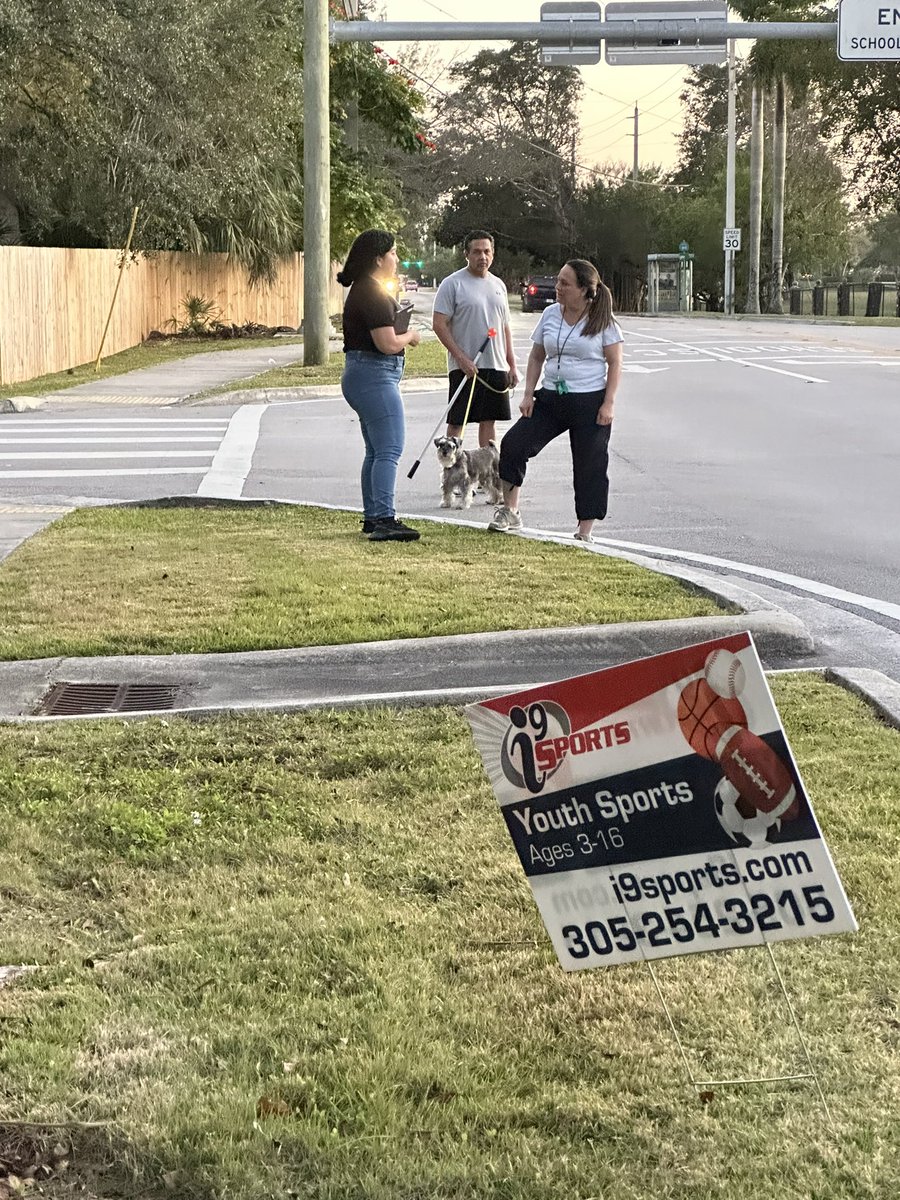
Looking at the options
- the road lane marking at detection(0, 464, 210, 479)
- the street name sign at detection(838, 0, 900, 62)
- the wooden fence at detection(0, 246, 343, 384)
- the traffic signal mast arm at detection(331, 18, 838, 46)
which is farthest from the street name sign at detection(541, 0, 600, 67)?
the road lane marking at detection(0, 464, 210, 479)

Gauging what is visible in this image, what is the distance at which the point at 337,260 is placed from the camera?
4234 centimetres

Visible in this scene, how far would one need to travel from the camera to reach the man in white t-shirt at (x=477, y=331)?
11328 mm

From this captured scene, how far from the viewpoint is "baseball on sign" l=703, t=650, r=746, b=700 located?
2.94 metres

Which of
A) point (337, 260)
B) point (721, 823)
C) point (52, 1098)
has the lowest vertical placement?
point (52, 1098)

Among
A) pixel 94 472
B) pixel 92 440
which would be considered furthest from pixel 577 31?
pixel 94 472

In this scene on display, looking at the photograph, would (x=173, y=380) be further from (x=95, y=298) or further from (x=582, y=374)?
(x=582, y=374)

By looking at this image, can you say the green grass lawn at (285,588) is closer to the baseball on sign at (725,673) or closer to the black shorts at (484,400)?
the black shorts at (484,400)

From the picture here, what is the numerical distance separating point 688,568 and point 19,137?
21.2 metres

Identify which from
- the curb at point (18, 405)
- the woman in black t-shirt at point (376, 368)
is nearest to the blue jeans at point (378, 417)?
the woman in black t-shirt at point (376, 368)

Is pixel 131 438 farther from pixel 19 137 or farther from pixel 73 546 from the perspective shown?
pixel 19 137

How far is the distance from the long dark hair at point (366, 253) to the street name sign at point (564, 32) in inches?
729

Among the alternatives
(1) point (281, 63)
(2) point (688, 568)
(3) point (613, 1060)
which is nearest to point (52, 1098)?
(3) point (613, 1060)

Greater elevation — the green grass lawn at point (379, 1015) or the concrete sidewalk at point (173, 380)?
the concrete sidewalk at point (173, 380)

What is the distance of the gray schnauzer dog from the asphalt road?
0.14 meters
